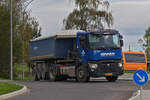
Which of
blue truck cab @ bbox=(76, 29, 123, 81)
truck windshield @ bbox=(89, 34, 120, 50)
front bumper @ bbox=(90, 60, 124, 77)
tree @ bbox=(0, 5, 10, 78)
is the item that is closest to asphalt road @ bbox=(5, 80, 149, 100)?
front bumper @ bbox=(90, 60, 124, 77)

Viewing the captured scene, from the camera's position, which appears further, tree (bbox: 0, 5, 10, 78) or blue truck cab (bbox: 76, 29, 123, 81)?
tree (bbox: 0, 5, 10, 78)

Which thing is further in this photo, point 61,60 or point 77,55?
point 61,60

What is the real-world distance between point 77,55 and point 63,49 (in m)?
1.94

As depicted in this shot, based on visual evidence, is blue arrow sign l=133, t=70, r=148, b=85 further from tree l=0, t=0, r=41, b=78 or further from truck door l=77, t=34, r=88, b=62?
tree l=0, t=0, r=41, b=78

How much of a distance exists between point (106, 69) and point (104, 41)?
1827 millimetres

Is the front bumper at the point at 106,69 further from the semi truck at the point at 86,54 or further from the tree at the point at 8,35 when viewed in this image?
the tree at the point at 8,35

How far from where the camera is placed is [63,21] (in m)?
53.9

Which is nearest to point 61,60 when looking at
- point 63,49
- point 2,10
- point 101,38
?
point 63,49

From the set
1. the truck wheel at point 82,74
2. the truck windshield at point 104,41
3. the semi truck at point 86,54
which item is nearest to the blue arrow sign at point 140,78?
the semi truck at point 86,54

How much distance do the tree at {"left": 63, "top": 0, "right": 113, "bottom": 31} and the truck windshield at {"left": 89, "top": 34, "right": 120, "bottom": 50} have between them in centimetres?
2489

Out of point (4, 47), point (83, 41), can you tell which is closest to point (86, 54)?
point (83, 41)

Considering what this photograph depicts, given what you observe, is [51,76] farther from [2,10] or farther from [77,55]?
[2,10]

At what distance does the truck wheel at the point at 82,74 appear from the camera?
28125 mm

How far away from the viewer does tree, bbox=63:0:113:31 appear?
5353cm
